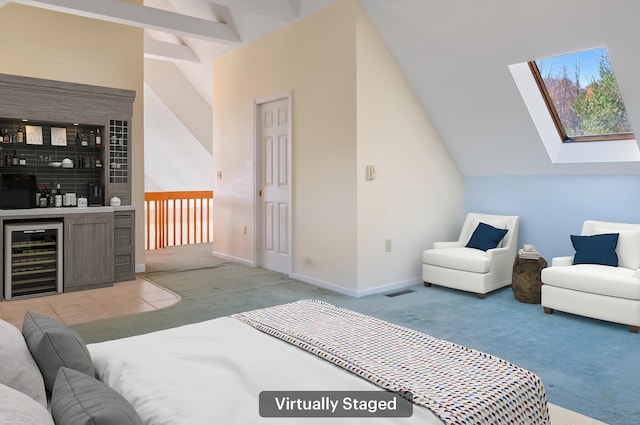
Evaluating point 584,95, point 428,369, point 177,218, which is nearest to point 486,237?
point 584,95

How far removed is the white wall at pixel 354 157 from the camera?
504 centimetres

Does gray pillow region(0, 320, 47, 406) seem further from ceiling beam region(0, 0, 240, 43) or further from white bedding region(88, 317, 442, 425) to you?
ceiling beam region(0, 0, 240, 43)

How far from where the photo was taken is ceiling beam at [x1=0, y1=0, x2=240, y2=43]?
489 cm

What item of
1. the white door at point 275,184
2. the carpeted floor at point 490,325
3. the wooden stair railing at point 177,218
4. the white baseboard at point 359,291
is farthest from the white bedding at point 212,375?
the wooden stair railing at point 177,218

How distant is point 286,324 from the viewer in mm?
2193

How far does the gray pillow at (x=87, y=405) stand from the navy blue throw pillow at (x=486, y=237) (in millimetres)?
4688

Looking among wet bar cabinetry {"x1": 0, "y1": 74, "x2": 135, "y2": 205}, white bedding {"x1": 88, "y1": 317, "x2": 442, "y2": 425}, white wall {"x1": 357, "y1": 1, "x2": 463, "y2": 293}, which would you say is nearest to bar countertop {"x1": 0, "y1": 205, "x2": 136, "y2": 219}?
wet bar cabinetry {"x1": 0, "y1": 74, "x2": 135, "y2": 205}

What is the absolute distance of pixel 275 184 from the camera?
6234 mm

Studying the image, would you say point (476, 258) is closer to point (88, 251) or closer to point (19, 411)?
point (88, 251)

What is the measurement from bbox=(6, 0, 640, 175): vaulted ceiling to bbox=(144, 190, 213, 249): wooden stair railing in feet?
10.2

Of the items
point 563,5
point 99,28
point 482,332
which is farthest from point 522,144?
point 99,28

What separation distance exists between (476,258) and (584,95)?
1.92 m

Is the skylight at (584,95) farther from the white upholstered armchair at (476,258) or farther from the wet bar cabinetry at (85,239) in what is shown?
the wet bar cabinetry at (85,239)

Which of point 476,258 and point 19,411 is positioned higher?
point 19,411
